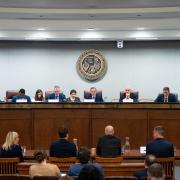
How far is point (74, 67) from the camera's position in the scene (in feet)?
47.7

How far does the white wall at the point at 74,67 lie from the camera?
1437 cm

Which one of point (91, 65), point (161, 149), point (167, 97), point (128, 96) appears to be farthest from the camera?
point (91, 65)

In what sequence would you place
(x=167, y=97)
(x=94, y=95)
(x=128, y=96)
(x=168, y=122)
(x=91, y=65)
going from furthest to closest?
(x=91, y=65) → (x=94, y=95) → (x=128, y=96) → (x=167, y=97) → (x=168, y=122)

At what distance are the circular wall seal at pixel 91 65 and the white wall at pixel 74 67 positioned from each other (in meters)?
0.16

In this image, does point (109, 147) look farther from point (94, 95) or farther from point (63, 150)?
point (94, 95)

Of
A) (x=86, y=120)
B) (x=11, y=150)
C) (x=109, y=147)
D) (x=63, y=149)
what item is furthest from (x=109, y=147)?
(x=86, y=120)

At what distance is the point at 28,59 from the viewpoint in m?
14.5

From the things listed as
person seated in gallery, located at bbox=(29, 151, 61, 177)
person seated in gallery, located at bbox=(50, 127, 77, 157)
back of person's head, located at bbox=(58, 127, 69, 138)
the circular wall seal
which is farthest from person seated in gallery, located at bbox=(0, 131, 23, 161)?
the circular wall seal

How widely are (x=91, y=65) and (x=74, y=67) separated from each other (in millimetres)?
581

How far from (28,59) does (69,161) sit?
28.6 feet

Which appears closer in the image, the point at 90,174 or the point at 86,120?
the point at 90,174

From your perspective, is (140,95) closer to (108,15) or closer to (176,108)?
(108,15)

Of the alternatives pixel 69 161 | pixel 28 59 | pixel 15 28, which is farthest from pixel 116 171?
pixel 28 59

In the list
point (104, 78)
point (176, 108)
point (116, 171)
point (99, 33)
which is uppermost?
point (99, 33)
